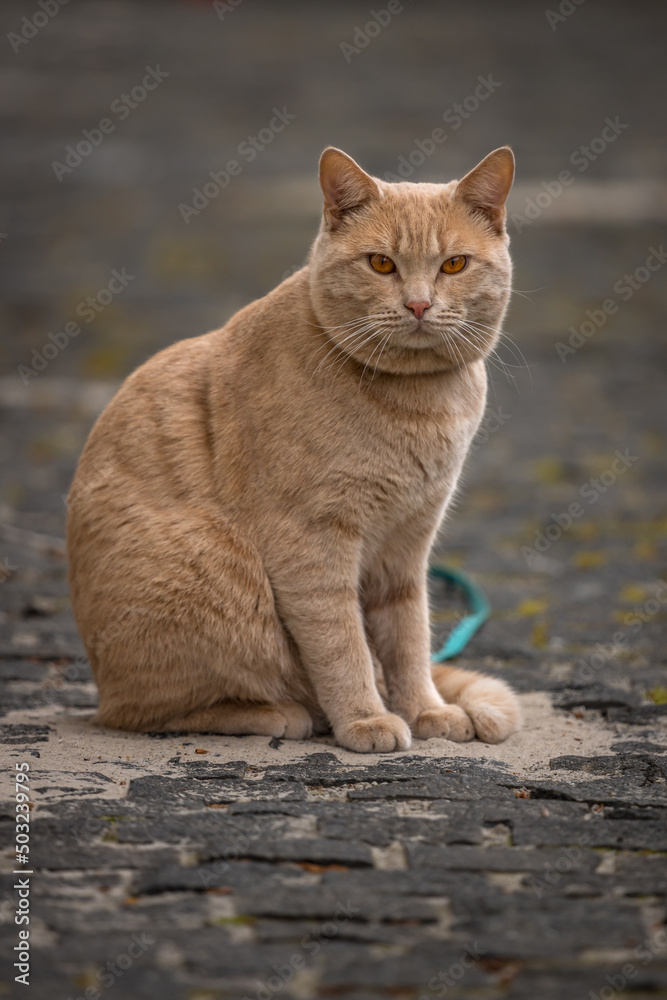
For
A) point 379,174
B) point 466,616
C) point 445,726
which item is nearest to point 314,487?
point 445,726

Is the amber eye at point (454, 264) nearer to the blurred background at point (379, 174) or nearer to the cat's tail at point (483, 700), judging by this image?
the cat's tail at point (483, 700)

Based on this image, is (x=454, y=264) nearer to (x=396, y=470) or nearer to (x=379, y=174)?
(x=396, y=470)

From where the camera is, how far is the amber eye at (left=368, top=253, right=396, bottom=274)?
2.93 meters

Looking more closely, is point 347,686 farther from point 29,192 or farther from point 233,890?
point 29,192

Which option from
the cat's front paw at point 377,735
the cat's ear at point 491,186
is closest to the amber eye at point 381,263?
the cat's ear at point 491,186

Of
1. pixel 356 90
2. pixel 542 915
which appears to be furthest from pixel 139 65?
pixel 542 915

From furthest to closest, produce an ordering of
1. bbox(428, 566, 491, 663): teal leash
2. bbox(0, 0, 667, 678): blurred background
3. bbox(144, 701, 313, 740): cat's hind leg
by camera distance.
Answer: bbox(0, 0, 667, 678): blurred background, bbox(428, 566, 491, 663): teal leash, bbox(144, 701, 313, 740): cat's hind leg

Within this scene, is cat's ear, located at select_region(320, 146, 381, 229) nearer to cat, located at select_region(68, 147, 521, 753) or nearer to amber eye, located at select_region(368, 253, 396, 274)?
cat, located at select_region(68, 147, 521, 753)

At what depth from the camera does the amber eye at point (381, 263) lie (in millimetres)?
2926

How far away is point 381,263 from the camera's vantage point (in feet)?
9.61

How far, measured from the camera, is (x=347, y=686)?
10.1 ft

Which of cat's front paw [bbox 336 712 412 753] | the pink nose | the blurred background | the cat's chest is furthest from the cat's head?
the blurred background

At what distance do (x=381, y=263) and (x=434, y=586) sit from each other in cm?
249

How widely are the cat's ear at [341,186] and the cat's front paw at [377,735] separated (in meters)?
1.44
